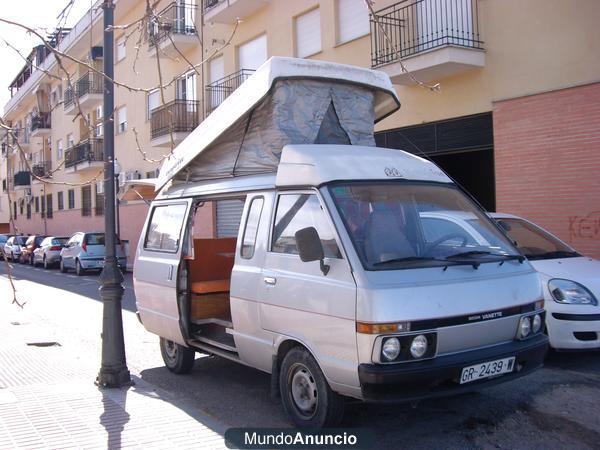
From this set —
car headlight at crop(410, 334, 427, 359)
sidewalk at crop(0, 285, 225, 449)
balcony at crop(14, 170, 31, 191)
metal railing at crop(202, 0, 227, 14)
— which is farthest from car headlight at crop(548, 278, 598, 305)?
balcony at crop(14, 170, 31, 191)

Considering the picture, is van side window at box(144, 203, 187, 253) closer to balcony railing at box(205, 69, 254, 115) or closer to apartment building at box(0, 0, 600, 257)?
apartment building at box(0, 0, 600, 257)

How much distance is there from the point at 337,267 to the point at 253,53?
16.0 metres

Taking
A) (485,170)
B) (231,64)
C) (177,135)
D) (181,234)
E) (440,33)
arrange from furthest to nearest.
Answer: (177,135)
(231,64)
(485,170)
(440,33)
(181,234)

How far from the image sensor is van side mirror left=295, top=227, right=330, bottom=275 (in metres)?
4.43

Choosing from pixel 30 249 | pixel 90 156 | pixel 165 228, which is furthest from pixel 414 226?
pixel 90 156

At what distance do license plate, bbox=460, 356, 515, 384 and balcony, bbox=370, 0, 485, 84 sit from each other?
27.3 feet

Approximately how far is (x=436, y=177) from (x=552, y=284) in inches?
89.3

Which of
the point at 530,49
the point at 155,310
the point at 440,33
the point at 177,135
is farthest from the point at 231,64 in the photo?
the point at 155,310

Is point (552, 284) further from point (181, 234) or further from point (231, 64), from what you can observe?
point (231, 64)

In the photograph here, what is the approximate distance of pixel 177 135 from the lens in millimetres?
21641

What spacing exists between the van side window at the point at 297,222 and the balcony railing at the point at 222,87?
1466 centimetres

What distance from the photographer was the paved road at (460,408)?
468cm

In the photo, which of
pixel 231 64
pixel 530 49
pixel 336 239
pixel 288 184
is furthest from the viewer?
pixel 231 64

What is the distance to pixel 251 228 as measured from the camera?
545cm
